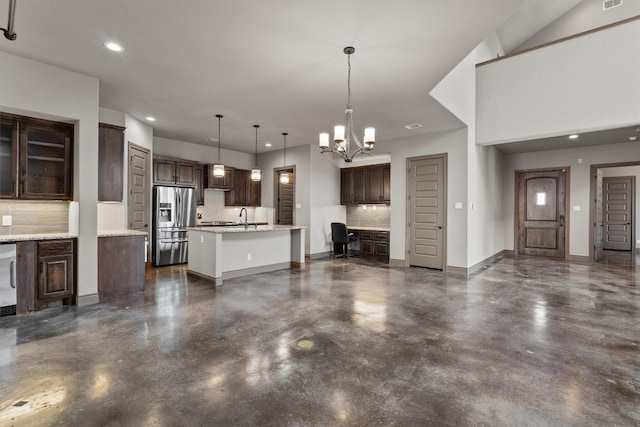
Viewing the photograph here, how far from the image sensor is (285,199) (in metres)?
8.39

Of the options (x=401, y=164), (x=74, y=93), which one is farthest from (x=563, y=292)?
(x=74, y=93)

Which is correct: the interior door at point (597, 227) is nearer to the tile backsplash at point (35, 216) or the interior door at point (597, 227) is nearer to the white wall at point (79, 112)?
the white wall at point (79, 112)

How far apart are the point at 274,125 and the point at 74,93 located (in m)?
3.09

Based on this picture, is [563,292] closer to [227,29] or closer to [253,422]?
[253,422]

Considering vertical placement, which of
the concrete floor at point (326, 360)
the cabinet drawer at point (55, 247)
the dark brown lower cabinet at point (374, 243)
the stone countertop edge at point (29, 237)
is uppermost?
the stone countertop edge at point (29, 237)

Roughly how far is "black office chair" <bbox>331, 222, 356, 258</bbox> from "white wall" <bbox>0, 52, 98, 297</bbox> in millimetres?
4959

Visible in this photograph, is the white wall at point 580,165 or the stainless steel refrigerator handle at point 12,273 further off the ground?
the white wall at point 580,165

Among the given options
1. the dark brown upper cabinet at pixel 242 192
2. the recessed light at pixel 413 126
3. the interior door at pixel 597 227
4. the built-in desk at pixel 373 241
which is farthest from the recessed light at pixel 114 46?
the interior door at pixel 597 227

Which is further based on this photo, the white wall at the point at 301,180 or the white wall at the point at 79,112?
the white wall at the point at 301,180

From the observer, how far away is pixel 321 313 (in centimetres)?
368

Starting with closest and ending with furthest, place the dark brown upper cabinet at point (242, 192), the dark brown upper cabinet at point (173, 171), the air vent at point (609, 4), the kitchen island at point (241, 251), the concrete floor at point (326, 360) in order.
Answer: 1. the concrete floor at point (326, 360)
2. the kitchen island at point (241, 251)
3. the air vent at point (609, 4)
4. the dark brown upper cabinet at point (173, 171)
5. the dark brown upper cabinet at point (242, 192)

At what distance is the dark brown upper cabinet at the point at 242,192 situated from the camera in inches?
324

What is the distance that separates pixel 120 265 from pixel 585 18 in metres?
10.0

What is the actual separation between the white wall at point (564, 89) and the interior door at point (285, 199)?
4450mm
